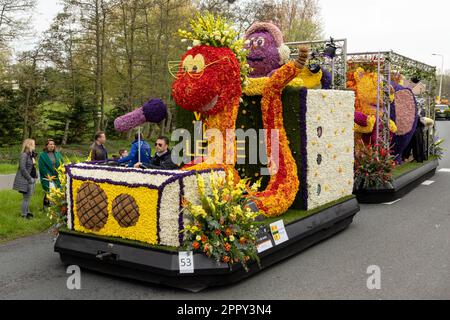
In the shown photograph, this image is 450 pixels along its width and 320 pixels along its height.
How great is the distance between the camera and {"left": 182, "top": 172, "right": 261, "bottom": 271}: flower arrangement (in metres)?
5.08

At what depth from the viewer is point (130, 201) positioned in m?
5.34

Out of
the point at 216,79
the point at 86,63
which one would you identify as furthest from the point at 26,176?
the point at 86,63

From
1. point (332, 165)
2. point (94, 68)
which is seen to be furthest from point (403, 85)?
point (94, 68)

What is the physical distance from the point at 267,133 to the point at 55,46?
14.3 metres

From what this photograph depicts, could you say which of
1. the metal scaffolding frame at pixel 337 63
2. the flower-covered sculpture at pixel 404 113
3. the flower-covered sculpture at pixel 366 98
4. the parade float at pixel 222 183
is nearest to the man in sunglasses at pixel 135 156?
the parade float at pixel 222 183

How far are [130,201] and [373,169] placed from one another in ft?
21.5

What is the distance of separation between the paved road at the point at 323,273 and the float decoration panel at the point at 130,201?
1.96 ft

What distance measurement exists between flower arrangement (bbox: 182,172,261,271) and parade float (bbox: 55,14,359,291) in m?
0.01

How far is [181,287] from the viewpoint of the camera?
515 cm

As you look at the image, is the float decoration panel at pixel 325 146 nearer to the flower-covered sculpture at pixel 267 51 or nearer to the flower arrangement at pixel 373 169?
the flower-covered sculpture at pixel 267 51

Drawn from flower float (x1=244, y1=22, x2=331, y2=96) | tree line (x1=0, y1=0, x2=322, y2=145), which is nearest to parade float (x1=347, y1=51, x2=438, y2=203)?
flower float (x1=244, y1=22, x2=331, y2=96)

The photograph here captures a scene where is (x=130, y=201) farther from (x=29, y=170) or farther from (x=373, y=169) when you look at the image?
(x=373, y=169)
